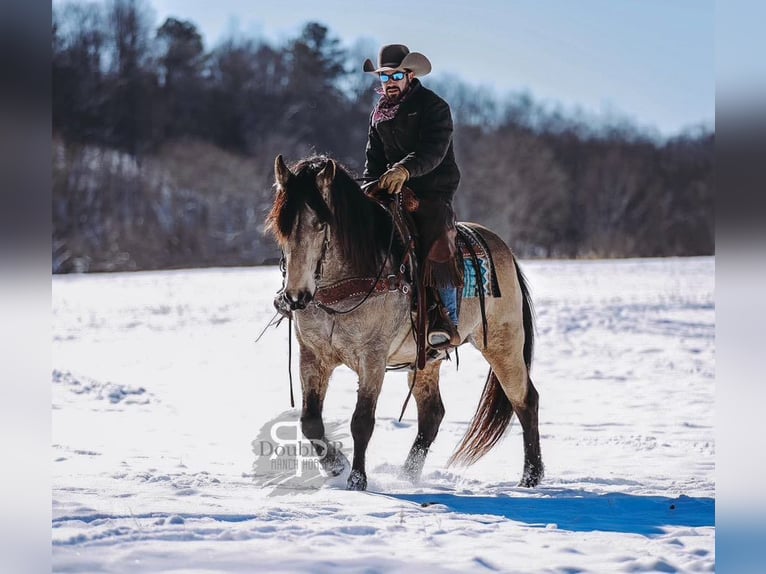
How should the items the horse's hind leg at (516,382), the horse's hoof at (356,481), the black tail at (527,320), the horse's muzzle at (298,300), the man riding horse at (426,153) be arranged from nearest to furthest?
the horse's muzzle at (298,300), the horse's hoof at (356,481), the man riding horse at (426,153), the horse's hind leg at (516,382), the black tail at (527,320)

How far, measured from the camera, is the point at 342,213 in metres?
5.53

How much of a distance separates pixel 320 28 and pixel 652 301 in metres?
28.9

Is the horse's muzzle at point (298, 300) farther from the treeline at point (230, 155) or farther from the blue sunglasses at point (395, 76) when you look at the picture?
the treeline at point (230, 155)

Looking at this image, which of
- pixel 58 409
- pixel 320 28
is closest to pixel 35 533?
pixel 58 409

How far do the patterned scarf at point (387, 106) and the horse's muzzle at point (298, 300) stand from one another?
5.31 ft

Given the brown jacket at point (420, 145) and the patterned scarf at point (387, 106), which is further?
the patterned scarf at point (387, 106)

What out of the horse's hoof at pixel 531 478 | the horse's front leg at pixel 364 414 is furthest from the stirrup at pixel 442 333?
the horse's hoof at pixel 531 478

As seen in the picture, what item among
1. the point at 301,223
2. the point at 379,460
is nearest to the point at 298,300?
the point at 301,223

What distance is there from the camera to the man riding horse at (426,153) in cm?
595

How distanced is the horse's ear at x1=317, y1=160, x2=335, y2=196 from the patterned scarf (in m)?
0.83

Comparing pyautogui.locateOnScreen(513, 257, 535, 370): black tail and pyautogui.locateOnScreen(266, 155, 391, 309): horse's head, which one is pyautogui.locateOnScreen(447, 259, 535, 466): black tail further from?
pyautogui.locateOnScreen(266, 155, 391, 309): horse's head

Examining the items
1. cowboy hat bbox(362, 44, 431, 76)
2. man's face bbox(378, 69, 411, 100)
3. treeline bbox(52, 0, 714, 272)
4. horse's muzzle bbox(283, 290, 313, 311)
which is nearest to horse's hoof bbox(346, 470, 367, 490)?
horse's muzzle bbox(283, 290, 313, 311)

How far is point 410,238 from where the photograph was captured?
597 cm

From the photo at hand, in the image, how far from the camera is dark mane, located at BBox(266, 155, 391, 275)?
5234mm
